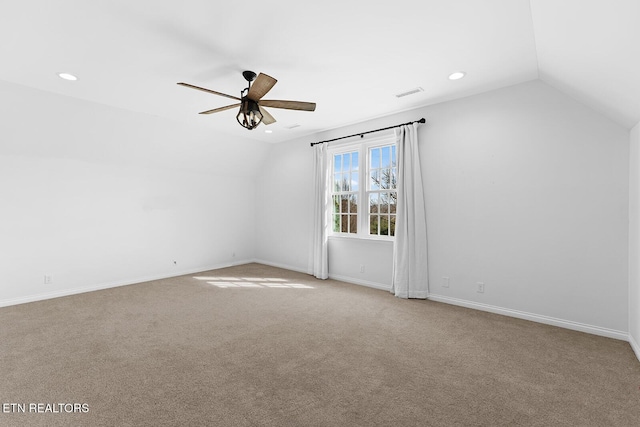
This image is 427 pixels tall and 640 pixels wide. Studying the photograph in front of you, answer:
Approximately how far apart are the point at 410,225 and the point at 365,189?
1127 mm

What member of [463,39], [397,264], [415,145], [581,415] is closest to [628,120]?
[463,39]

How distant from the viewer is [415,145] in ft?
13.6

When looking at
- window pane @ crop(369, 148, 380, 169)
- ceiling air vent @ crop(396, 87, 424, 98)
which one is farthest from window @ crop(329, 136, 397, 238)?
ceiling air vent @ crop(396, 87, 424, 98)

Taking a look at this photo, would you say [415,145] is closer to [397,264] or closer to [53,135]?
[397,264]

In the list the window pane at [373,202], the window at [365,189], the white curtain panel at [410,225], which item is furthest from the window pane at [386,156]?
the window pane at [373,202]

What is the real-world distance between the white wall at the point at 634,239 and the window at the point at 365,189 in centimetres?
259

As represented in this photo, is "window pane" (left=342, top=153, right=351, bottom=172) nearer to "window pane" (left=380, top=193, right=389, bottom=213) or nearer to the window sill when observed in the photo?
"window pane" (left=380, top=193, right=389, bottom=213)

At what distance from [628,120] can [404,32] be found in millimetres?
2243

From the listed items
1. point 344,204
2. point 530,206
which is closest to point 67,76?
point 344,204

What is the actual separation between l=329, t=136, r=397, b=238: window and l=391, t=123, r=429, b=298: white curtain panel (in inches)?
14.5

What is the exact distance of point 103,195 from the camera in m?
4.72

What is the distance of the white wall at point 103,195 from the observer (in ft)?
12.6

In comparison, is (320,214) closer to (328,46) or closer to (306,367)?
(328,46)

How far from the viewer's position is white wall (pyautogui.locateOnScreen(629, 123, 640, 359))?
8.30ft
